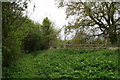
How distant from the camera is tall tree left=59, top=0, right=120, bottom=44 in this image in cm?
1375

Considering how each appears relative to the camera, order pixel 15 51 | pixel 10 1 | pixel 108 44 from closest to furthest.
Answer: pixel 10 1, pixel 15 51, pixel 108 44

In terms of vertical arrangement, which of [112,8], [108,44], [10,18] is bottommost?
[108,44]

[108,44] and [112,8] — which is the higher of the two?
[112,8]

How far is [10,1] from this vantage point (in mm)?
4934

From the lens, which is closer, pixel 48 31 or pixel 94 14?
pixel 94 14

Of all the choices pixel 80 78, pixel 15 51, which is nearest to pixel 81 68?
pixel 80 78

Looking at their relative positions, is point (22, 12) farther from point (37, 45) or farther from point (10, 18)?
point (37, 45)

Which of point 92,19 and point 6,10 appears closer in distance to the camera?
point 6,10

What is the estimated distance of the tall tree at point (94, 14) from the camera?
A: 13.8 metres

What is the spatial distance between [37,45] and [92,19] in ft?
22.9

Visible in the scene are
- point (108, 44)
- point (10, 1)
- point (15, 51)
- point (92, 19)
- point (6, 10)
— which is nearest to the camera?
point (6, 10)

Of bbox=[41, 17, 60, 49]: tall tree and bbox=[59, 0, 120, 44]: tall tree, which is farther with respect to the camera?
bbox=[41, 17, 60, 49]: tall tree

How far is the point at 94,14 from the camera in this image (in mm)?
14156

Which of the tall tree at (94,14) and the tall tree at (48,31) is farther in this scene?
the tall tree at (48,31)
